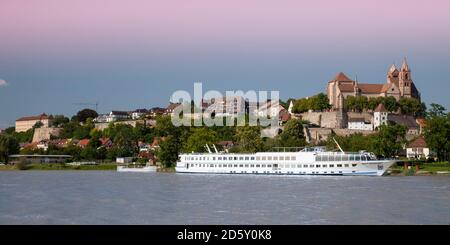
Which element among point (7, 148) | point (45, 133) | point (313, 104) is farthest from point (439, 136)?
point (45, 133)

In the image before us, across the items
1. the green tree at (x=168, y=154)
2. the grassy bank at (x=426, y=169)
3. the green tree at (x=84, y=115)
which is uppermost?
the green tree at (x=84, y=115)

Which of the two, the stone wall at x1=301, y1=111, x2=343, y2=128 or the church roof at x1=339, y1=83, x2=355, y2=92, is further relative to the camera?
the church roof at x1=339, y1=83, x2=355, y2=92

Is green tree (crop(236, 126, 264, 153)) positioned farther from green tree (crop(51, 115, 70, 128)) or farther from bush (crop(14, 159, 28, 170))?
green tree (crop(51, 115, 70, 128))

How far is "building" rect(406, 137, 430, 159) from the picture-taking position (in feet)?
195

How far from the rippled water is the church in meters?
46.5

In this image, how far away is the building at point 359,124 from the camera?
74244 millimetres

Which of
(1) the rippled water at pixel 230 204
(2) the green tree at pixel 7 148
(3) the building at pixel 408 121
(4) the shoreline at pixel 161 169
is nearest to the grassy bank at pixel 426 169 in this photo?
(4) the shoreline at pixel 161 169

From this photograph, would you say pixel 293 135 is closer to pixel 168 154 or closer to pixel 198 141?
pixel 198 141

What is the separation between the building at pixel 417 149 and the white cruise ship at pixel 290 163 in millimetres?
12445

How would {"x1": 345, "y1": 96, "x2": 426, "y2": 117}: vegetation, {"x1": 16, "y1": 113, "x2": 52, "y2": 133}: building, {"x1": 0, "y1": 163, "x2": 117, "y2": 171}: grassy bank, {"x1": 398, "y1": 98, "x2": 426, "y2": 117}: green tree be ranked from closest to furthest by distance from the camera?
1. {"x1": 0, "y1": 163, "x2": 117, "y2": 171}: grassy bank
2. {"x1": 345, "y1": 96, "x2": 426, "y2": 117}: vegetation
3. {"x1": 398, "y1": 98, "x2": 426, "y2": 117}: green tree
4. {"x1": 16, "y1": 113, "x2": 52, "y2": 133}: building

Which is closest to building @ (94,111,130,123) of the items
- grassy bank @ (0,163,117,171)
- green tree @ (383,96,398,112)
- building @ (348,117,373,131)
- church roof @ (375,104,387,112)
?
grassy bank @ (0,163,117,171)

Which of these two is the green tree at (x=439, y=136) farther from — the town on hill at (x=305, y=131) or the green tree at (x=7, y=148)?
the green tree at (x=7, y=148)
